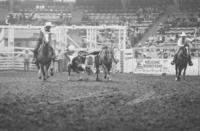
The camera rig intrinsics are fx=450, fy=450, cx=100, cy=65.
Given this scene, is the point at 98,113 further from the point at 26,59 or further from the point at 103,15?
the point at 103,15

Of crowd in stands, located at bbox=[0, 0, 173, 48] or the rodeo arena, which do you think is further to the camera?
crowd in stands, located at bbox=[0, 0, 173, 48]

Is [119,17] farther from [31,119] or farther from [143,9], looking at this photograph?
[31,119]

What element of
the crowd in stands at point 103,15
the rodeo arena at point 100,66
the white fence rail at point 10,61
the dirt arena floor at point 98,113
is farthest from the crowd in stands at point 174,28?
the dirt arena floor at point 98,113

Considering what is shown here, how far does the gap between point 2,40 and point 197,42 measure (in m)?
13.1

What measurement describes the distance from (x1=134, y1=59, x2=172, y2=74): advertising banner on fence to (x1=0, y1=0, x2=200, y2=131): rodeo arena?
56 millimetres

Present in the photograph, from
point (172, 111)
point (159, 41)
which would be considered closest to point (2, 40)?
point (159, 41)

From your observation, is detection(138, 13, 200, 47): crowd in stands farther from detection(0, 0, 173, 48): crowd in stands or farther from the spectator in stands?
the spectator in stands

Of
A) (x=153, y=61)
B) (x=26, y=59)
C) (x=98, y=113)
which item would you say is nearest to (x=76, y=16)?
(x=26, y=59)

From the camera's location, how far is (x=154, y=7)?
41.7 m

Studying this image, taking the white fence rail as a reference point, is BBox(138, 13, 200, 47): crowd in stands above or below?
above

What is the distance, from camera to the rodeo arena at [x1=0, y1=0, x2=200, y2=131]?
6645mm

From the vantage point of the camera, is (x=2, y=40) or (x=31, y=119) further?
(x=2, y=40)

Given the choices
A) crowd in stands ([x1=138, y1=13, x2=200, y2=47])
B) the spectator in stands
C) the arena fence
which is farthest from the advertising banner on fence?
the spectator in stands

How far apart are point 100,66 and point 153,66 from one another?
3.39m
